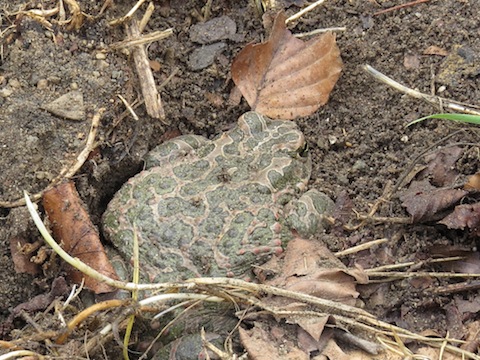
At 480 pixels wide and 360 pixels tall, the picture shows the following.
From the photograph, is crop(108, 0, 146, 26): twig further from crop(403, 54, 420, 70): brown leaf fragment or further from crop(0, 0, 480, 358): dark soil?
crop(403, 54, 420, 70): brown leaf fragment

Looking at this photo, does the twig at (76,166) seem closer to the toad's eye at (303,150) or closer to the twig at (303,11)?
the toad's eye at (303,150)

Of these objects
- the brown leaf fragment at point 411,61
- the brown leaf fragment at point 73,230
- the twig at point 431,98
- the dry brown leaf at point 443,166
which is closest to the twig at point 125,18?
the brown leaf fragment at point 73,230

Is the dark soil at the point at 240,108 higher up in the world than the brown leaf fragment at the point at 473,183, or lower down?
higher up

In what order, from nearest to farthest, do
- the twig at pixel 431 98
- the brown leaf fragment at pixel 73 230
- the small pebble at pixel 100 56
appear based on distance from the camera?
the twig at pixel 431 98 < the brown leaf fragment at pixel 73 230 < the small pebble at pixel 100 56

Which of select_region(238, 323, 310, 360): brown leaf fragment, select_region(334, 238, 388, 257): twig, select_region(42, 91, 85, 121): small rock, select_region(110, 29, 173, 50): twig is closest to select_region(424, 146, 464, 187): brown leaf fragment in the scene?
select_region(334, 238, 388, 257): twig

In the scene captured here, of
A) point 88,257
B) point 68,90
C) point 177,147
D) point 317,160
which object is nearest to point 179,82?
point 177,147

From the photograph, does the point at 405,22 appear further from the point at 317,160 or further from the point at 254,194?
the point at 254,194
